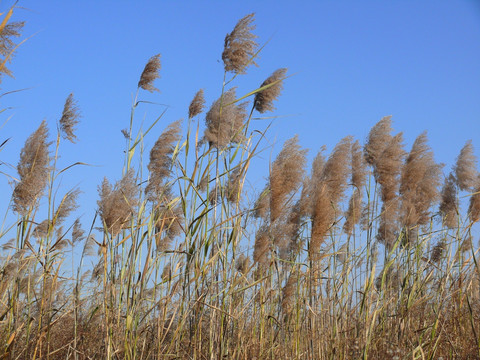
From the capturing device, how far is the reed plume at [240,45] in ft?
10.5

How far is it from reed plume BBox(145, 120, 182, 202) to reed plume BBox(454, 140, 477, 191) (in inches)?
121

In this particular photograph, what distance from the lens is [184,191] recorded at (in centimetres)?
317

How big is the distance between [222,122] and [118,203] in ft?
2.63

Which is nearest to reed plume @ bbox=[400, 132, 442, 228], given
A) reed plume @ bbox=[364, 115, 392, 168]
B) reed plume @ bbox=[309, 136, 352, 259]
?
reed plume @ bbox=[364, 115, 392, 168]

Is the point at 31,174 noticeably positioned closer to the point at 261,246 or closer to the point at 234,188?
the point at 234,188

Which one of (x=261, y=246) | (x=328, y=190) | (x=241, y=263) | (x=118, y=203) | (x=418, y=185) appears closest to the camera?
(x=118, y=203)

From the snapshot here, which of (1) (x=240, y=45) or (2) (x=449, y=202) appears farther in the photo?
(2) (x=449, y=202)

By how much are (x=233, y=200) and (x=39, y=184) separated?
1334 mm

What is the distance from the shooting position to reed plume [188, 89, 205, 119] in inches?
137

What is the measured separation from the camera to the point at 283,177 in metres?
3.41

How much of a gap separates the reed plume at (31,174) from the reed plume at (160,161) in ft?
2.42

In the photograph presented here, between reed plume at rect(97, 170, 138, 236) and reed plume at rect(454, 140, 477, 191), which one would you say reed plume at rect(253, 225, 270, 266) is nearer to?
reed plume at rect(97, 170, 138, 236)

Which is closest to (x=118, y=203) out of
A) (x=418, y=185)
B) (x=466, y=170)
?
(x=418, y=185)

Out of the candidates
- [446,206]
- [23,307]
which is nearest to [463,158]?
[446,206]
